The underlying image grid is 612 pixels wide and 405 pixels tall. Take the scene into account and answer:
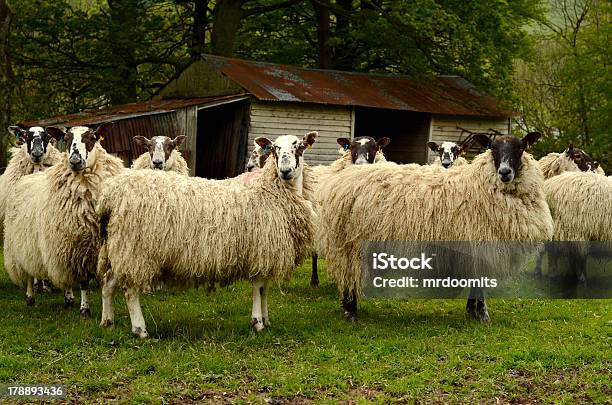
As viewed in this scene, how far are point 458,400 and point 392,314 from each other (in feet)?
11.0

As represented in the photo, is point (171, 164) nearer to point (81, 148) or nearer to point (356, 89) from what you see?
point (81, 148)

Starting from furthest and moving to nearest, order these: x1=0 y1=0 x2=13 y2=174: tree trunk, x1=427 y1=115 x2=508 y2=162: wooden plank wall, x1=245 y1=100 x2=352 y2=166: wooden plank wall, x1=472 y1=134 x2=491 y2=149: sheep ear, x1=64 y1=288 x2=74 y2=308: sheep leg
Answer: x1=427 y1=115 x2=508 y2=162: wooden plank wall, x1=245 y1=100 x2=352 y2=166: wooden plank wall, x1=0 y1=0 x2=13 y2=174: tree trunk, x1=64 y1=288 x2=74 y2=308: sheep leg, x1=472 y1=134 x2=491 y2=149: sheep ear

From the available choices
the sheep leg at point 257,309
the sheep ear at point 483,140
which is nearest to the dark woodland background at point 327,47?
the sheep ear at point 483,140

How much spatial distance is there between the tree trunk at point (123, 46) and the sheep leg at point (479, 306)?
19.6 metres

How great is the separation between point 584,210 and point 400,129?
565 inches

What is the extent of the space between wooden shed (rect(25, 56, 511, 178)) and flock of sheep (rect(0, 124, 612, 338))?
9.27 m

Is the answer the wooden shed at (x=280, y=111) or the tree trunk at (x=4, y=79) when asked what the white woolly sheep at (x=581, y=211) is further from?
the tree trunk at (x=4, y=79)

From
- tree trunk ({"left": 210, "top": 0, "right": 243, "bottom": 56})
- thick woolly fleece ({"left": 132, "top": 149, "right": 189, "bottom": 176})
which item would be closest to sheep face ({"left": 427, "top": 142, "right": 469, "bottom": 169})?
thick woolly fleece ({"left": 132, "top": 149, "right": 189, "bottom": 176})

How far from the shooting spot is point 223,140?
21.9 metres

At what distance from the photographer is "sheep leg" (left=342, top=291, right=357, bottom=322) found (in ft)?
30.3

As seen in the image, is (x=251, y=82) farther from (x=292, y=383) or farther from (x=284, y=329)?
(x=292, y=383)

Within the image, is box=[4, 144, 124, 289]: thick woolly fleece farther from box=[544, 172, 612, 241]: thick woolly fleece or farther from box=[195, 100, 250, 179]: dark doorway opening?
box=[195, 100, 250, 179]: dark doorway opening

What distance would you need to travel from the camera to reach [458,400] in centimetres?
632

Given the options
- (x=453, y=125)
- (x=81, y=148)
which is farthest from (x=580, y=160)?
(x=453, y=125)
